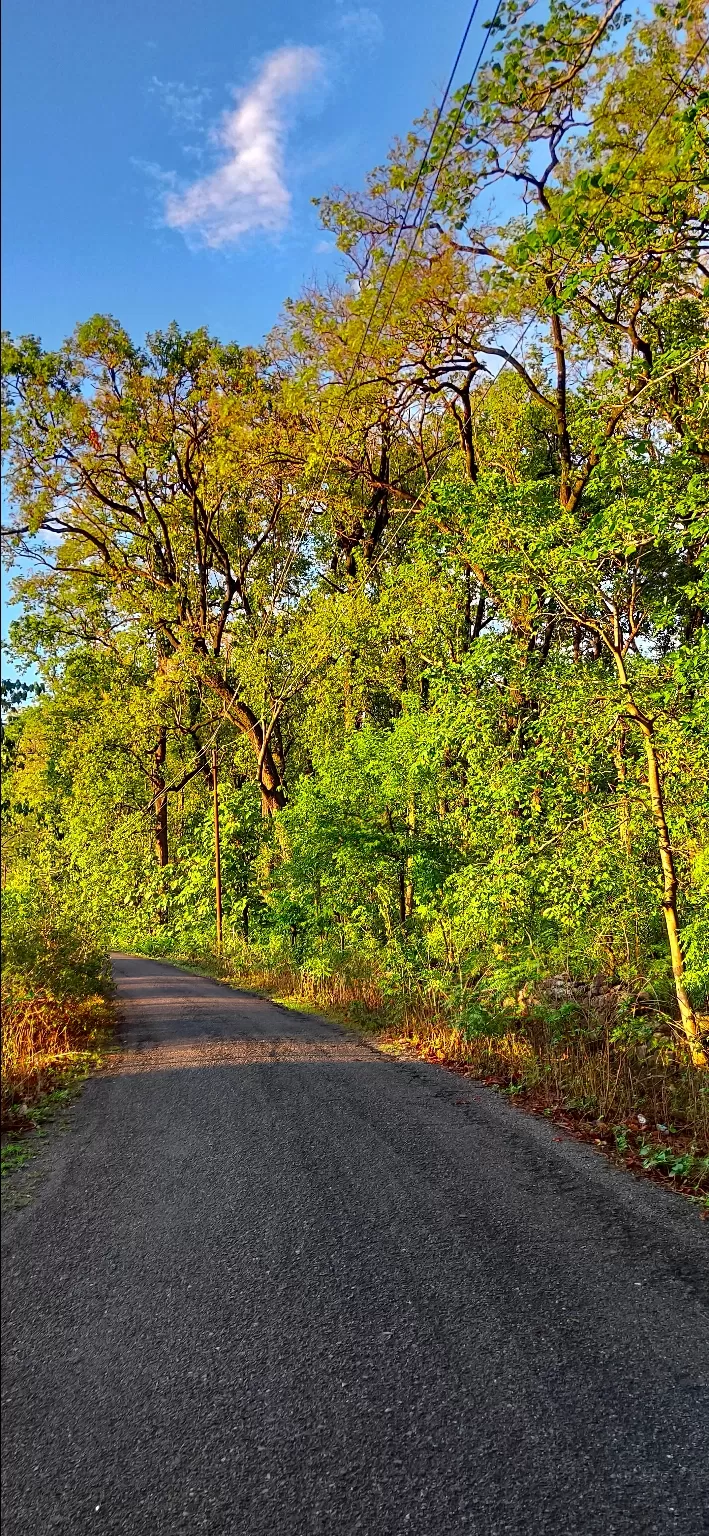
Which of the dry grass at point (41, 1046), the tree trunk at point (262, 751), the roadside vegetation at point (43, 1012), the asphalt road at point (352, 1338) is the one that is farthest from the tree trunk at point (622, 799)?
the tree trunk at point (262, 751)

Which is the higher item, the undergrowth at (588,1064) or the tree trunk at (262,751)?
the tree trunk at (262,751)

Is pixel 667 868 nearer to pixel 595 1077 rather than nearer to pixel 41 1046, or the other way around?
pixel 595 1077

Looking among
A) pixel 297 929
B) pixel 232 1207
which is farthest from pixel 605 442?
pixel 297 929

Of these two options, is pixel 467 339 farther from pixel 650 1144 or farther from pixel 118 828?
pixel 118 828

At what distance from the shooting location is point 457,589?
11102mm

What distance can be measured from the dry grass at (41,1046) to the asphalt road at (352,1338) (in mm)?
850

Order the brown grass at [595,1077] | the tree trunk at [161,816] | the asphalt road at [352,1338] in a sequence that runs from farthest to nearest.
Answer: the tree trunk at [161,816], the brown grass at [595,1077], the asphalt road at [352,1338]

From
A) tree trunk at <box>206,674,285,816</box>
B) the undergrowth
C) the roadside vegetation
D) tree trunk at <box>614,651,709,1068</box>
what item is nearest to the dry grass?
the roadside vegetation

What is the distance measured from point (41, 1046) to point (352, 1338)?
193 inches

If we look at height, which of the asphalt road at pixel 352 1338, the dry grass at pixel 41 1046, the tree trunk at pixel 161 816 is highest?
the tree trunk at pixel 161 816

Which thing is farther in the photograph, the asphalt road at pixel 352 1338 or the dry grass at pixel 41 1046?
the dry grass at pixel 41 1046

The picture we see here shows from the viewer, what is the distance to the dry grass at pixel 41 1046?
566cm

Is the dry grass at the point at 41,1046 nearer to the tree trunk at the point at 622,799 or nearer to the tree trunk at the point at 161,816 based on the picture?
the tree trunk at the point at 622,799

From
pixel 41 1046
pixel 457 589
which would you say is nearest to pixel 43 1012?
pixel 41 1046
